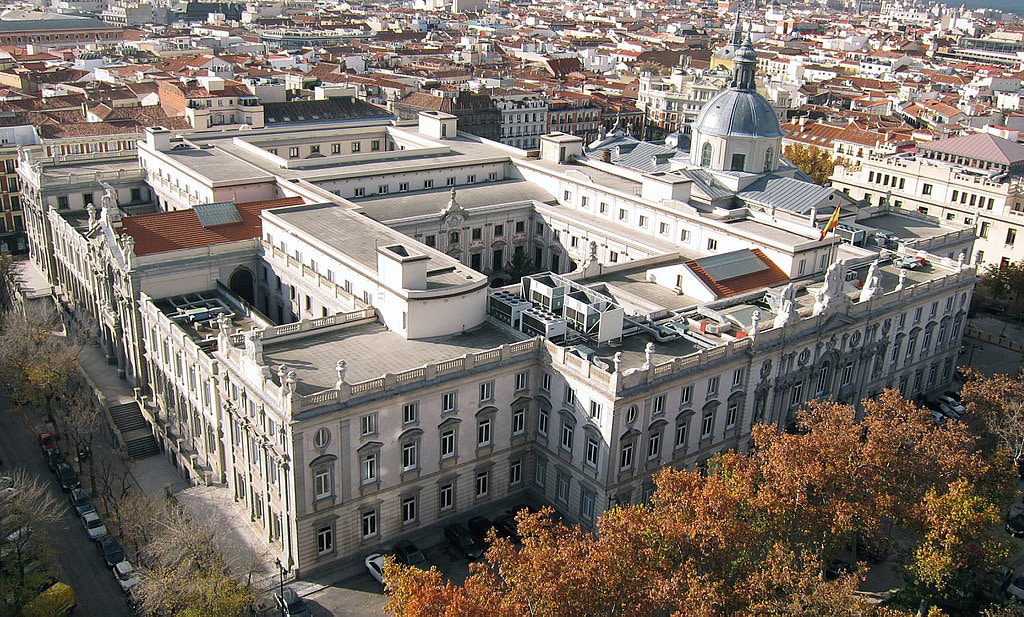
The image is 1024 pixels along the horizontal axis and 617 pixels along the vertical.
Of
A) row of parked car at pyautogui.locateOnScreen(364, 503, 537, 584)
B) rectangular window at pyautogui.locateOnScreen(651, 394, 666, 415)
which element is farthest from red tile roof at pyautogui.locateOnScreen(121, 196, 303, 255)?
rectangular window at pyautogui.locateOnScreen(651, 394, 666, 415)

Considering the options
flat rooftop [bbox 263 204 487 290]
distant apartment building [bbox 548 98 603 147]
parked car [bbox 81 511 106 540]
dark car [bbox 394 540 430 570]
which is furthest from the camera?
distant apartment building [bbox 548 98 603 147]

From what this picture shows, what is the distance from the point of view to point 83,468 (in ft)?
238

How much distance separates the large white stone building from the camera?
61.5m

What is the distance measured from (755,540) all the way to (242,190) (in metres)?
66.1

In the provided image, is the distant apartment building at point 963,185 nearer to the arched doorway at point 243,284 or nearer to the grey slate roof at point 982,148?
the grey slate roof at point 982,148

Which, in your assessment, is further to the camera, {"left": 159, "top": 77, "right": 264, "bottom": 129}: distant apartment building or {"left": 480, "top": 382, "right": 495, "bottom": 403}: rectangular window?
{"left": 159, "top": 77, "right": 264, "bottom": 129}: distant apartment building

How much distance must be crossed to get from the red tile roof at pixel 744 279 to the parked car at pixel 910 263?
13610 mm

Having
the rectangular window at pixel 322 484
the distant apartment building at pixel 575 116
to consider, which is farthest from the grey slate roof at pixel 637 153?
the rectangular window at pixel 322 484

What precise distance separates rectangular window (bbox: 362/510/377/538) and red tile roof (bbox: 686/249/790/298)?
35.1 meters

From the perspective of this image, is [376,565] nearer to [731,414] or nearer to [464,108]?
[731,414]

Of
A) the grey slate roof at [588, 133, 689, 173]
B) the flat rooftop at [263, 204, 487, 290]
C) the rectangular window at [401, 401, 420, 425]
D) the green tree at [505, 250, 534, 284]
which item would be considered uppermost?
the grey slate roof at [588, 133, 689, 173]

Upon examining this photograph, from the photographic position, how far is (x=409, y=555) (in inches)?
2456

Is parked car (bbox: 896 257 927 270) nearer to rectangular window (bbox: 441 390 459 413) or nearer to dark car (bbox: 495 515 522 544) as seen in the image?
dark car (bbox: 495 515 522 544)

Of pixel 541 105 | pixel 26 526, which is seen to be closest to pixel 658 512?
pixel 26 526
